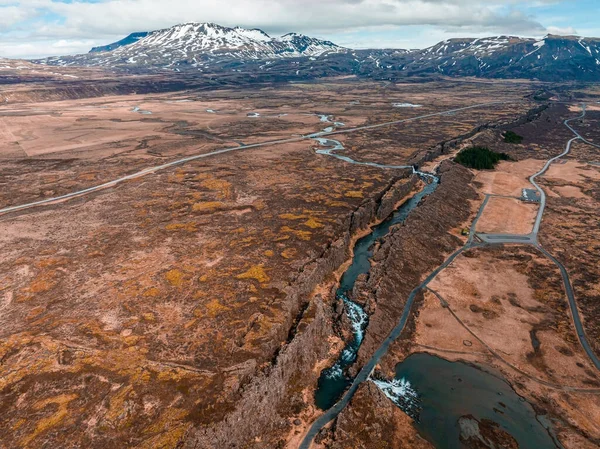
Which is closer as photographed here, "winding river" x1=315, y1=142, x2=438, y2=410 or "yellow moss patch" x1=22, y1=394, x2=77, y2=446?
"yellow moss patch" x1=22, y1=394, x2=77, y2=446

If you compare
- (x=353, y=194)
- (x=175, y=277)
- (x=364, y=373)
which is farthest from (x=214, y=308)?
(x=353, y=194)

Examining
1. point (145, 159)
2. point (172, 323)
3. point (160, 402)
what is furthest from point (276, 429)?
point (145, 159)

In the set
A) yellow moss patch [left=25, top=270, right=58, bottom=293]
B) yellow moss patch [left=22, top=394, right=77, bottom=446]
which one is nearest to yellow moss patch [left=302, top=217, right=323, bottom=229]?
yellow moss patch [left=25, top=270, right=58, bottom=293]

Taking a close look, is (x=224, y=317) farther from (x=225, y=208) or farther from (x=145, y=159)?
(x=145, y=159)

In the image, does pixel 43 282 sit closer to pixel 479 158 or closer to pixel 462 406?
pixel 462 406

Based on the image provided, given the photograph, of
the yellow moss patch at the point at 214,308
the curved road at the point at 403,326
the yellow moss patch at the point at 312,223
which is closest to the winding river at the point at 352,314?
the curved road at the point at 403,326

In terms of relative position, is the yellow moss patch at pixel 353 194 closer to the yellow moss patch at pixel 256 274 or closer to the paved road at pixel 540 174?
the paved road at pixel 540 174

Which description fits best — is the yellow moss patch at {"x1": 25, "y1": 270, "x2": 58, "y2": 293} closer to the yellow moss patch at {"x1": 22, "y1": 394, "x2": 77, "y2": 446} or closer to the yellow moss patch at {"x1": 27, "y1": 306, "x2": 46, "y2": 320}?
the yellow moss patch at {"x1": 27, "y1": 306, "x2": 46, "y2": 320}
